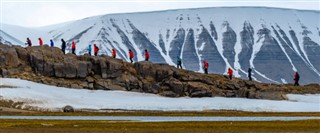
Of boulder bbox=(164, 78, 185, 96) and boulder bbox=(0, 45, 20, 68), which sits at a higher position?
boulder bbox=(0, 45, 20, 68)

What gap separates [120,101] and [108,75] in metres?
11.4

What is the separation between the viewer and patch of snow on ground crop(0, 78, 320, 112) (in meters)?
80.2

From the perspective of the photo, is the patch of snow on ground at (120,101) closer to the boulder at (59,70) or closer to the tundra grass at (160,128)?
the boulder at (59,70)

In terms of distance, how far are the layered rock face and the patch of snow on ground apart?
131 inches

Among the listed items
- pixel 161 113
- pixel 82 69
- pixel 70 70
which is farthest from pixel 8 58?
pixel 161 113

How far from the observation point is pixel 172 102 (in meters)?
84.9

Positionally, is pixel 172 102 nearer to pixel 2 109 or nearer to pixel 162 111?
pixel 162 111

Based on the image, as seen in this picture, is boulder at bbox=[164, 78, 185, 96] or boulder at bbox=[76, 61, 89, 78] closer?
boulder at bbox=[164, 78, 185, 96]

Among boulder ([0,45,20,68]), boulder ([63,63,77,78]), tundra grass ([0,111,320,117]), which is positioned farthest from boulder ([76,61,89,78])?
tundra grass ([0,111,320,117])

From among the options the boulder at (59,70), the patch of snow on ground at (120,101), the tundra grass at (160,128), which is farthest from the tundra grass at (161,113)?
the tundra grass at (160,128)

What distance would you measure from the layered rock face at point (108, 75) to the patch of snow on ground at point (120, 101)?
332 centimetres

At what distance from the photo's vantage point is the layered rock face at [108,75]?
301 feet

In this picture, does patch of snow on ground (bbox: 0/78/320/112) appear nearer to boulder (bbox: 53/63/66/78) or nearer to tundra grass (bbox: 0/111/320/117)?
tundra grass (bbox: 0/111/320/117)

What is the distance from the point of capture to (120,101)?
274ft
